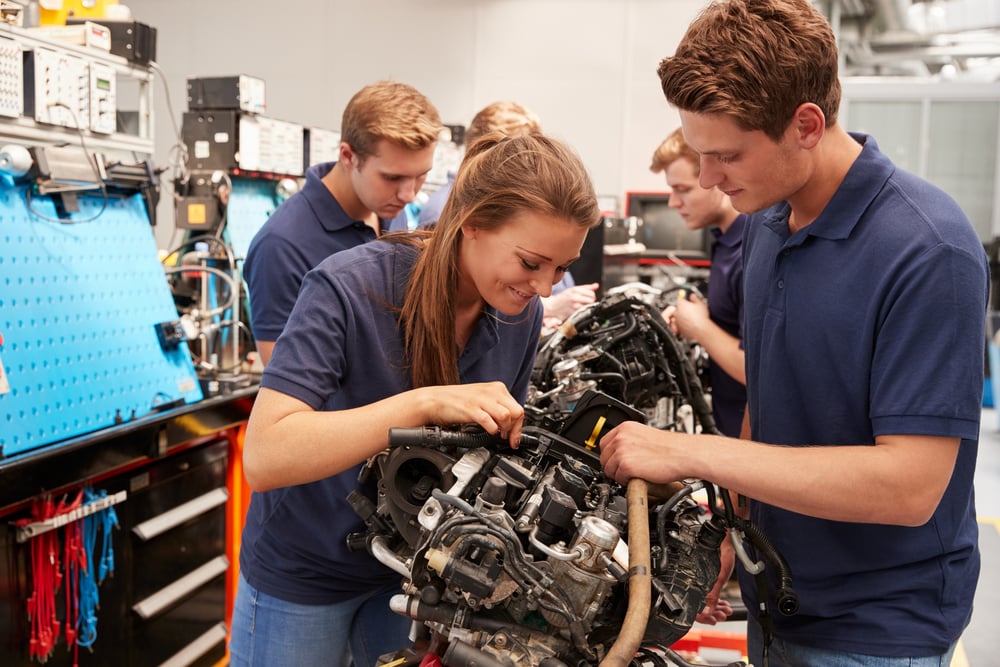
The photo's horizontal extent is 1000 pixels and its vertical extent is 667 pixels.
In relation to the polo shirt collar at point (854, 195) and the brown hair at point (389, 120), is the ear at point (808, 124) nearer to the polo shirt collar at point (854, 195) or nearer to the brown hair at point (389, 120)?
the polo shirt collar at point (854, 195)

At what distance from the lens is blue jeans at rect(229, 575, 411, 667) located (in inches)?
57.6

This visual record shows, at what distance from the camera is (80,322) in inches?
94.7

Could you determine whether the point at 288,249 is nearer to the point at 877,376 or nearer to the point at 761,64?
the point at 761,64

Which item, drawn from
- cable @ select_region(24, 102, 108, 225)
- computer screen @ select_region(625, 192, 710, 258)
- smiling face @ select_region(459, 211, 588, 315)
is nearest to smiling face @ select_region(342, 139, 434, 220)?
cable @ select_region(24, 102, 108, 225)

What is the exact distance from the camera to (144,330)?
266 centimetres

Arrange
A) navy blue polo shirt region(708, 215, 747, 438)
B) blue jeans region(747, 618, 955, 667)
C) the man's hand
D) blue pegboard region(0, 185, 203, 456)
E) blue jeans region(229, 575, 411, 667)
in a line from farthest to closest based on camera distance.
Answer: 1. the man's hand
2. navy blue polo shirt region(708, 215, 747, 438)
3. blue pegboard region(0, 185, 203, 456)
4. blue jeans region(229, 575, 411, 667)
5. blue jeans region(747, 618, 955, 667)

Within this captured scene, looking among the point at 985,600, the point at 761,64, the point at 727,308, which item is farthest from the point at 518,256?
the point at 985,600

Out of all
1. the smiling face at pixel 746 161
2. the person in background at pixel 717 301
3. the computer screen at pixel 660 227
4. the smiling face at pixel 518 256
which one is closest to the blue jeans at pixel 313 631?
the smiling face at pixel 518 256

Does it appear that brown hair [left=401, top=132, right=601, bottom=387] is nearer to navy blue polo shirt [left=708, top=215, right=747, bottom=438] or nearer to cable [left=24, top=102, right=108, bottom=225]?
navy blue polo shirt [left=708, top=215, right=747, bottom=438]

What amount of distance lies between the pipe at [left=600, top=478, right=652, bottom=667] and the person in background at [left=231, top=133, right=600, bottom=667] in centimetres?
20

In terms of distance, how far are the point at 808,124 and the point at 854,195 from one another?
13 cm

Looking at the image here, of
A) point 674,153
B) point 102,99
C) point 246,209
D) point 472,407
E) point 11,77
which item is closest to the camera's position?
point 472,407

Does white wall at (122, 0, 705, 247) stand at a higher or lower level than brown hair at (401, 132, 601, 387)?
higher

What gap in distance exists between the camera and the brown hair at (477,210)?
1261mm
